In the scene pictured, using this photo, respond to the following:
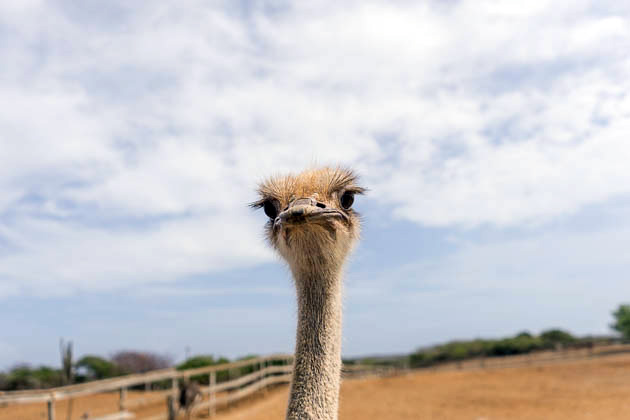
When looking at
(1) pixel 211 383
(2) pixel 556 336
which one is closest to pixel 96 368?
(1) pixel 211 383

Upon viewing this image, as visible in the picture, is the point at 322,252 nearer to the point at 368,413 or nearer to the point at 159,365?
the point at 368,413

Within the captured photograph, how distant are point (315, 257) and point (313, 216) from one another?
401 millimetres

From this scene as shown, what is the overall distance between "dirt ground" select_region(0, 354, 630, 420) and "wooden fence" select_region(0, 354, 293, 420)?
0.42 m

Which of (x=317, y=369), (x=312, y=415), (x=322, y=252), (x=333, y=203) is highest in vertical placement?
(x=333, y=203)

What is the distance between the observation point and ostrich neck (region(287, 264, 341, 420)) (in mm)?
2693

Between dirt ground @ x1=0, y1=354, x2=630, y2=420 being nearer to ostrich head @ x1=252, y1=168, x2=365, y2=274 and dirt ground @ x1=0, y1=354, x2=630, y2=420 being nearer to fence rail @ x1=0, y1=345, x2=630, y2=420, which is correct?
fence rail @ x1=0, y1=345, x2=630, y2=420

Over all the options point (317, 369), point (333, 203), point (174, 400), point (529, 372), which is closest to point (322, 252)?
point (333, 203)

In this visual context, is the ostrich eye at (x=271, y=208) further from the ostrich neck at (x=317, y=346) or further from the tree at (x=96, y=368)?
the tree at (x=96, y=368)

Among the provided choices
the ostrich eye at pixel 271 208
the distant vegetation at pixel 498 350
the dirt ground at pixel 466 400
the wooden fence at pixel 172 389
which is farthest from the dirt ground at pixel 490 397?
the ostrich eye at pixel 271 208

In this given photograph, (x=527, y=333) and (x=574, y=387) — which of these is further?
(x=527, y=333)

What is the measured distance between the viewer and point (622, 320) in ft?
143

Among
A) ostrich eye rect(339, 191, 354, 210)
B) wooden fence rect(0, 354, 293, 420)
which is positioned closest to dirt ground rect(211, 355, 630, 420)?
wooden fence rect(0, 354, 293, 420)

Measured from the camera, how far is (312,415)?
2.63 m

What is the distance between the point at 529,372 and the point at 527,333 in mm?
24332
